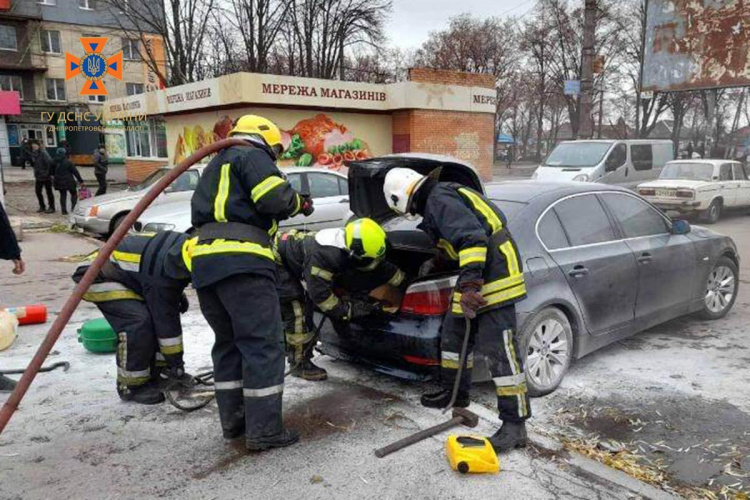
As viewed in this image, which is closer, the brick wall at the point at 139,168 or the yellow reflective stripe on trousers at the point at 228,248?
the yellow reflective stripe on trousers at the point at 228,248

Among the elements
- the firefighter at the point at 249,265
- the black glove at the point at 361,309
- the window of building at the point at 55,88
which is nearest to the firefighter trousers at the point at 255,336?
the firefighter at the point at 249,265

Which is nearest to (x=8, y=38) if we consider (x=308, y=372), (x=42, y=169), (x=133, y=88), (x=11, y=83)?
(x=11, y=83)

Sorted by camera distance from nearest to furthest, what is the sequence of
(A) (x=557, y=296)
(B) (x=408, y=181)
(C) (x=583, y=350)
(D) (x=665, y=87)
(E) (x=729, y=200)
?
(B) (x=408, y=181)
(A) (x=557, y=296)
(C) (x=583, y=350)
(E) (x=729, y=200)
(D) (x=665, y=87)

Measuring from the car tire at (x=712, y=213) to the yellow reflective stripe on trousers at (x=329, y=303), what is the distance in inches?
497

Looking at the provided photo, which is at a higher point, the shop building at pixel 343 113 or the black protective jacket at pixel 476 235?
the shop building at pixel 343 113

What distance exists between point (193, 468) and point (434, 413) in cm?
149

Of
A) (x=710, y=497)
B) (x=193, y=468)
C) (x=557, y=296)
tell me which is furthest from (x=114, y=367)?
(x=710, y=497)

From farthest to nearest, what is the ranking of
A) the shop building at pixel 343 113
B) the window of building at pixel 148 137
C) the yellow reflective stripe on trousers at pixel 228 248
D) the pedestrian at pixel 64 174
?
the window of building at pixel 148 137 → the shop building at pixel 343 113 → the pedestrian at pixel 64 174 → the yellow reflective stripe on trousers at pixel 228 248

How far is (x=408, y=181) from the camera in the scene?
3510 millimetres

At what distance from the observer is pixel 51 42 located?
40812 millimetres

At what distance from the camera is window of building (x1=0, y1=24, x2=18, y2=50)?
130 ft

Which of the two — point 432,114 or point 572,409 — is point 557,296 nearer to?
point 572,409

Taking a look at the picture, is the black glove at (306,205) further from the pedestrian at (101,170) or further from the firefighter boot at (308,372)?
the pedestrian at (101,170)

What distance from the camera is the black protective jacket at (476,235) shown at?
10.6ft
